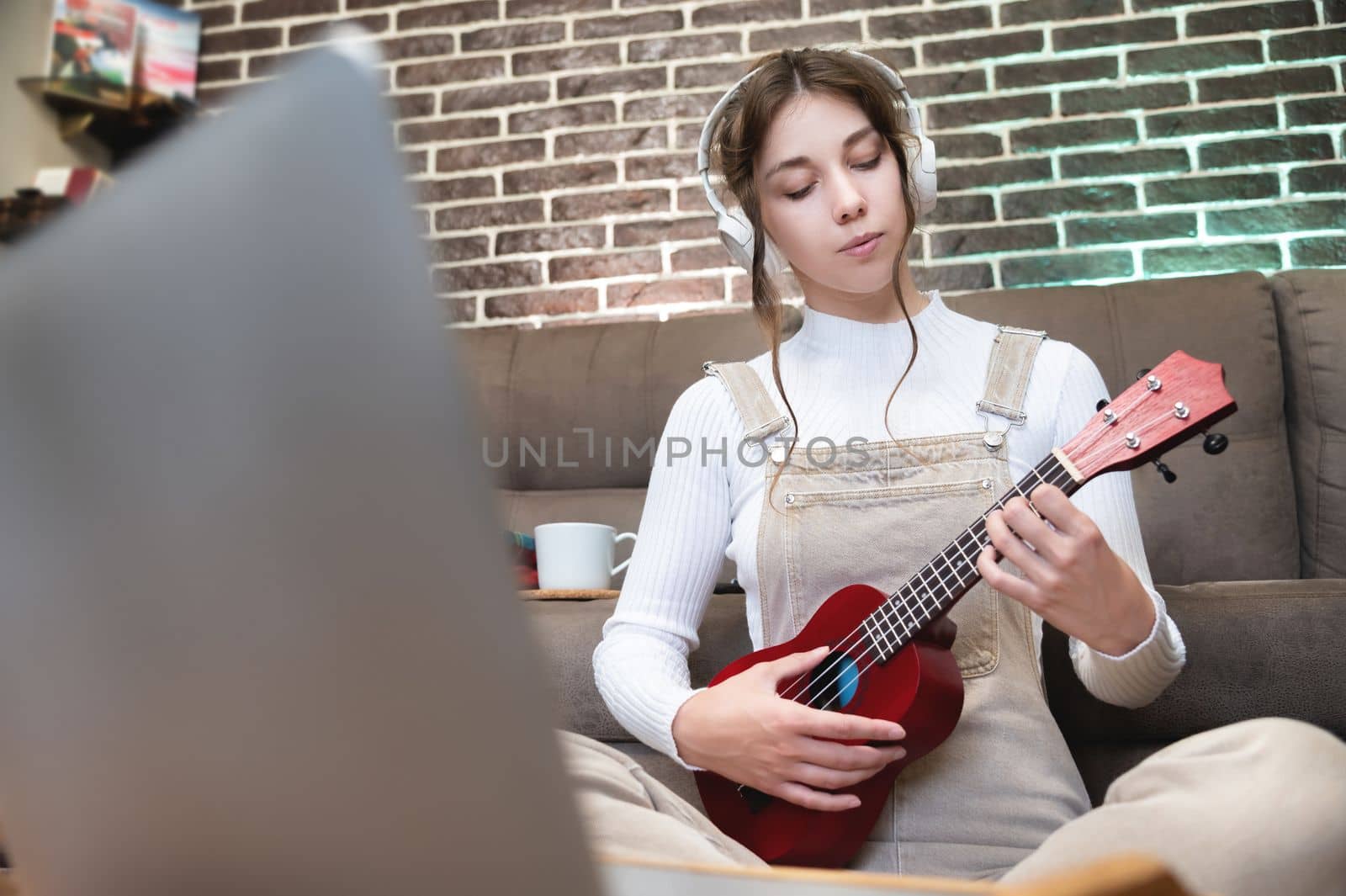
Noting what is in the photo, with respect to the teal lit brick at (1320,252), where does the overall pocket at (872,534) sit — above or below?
below

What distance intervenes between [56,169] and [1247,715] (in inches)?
119

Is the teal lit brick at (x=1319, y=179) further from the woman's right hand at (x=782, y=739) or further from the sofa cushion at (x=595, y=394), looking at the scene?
the woman's right hand at (x=782, y=739)

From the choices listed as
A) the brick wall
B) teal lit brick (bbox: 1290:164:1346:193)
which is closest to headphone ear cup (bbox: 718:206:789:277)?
the brick wall

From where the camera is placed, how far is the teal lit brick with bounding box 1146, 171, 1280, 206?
236cm

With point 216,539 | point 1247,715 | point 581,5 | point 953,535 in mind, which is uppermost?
point 581,5

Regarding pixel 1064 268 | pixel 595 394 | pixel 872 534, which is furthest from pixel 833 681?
pixel 1064 268

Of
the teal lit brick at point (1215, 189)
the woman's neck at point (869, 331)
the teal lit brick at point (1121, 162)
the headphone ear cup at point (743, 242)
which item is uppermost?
the teal lit brick at point (1121, 162)

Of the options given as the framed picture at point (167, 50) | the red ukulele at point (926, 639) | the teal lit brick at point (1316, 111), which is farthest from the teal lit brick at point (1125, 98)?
the framed picture at point (167, 50)

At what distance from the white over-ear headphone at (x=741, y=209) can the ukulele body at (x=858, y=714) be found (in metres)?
0.48

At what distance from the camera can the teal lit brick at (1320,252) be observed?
231cm

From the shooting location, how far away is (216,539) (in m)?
0.26

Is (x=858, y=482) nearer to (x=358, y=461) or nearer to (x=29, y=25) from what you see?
(x=358, y=461)

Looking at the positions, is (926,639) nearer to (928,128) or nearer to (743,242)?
(743,242)

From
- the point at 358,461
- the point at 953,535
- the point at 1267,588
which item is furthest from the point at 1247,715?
the point at 358,461
